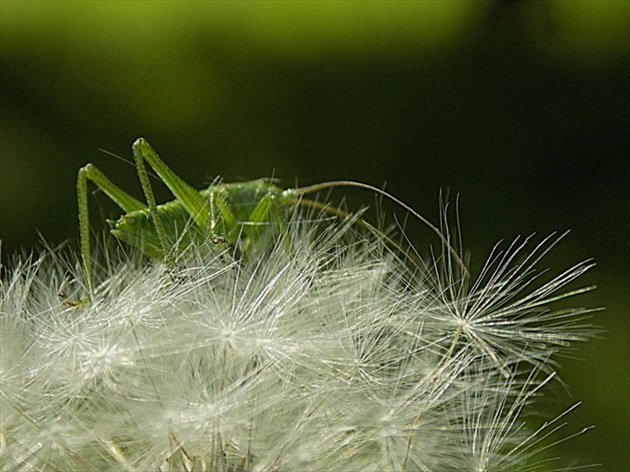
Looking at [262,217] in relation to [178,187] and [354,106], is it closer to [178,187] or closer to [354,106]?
[178,187]

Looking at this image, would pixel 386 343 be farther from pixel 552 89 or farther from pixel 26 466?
pixel 552 89

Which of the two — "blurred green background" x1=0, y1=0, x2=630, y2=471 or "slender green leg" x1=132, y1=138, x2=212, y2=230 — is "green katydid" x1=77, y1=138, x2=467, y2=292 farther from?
"blurred green background" x1=0, y1=0, x2=630, y2=471

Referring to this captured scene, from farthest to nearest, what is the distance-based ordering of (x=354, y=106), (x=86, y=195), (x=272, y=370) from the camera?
1. (x=354, y=106)
2. (x=86, y=195)
3. (x=272, y=370)

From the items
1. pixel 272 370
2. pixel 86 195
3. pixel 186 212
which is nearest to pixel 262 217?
pixel 186 212

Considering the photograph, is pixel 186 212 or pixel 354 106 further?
pixel 354 106

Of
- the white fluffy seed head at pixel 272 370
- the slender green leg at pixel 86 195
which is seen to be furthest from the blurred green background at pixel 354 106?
the white fluffy seed head at pixel 272 370

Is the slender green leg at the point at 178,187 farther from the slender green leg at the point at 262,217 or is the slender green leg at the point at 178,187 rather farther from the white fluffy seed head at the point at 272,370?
the white fluffy seed head at the point at 272,370

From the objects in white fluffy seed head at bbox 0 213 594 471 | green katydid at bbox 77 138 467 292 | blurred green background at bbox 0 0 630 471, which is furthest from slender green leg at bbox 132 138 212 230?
blurred green background at bbox 0 0 630 471
